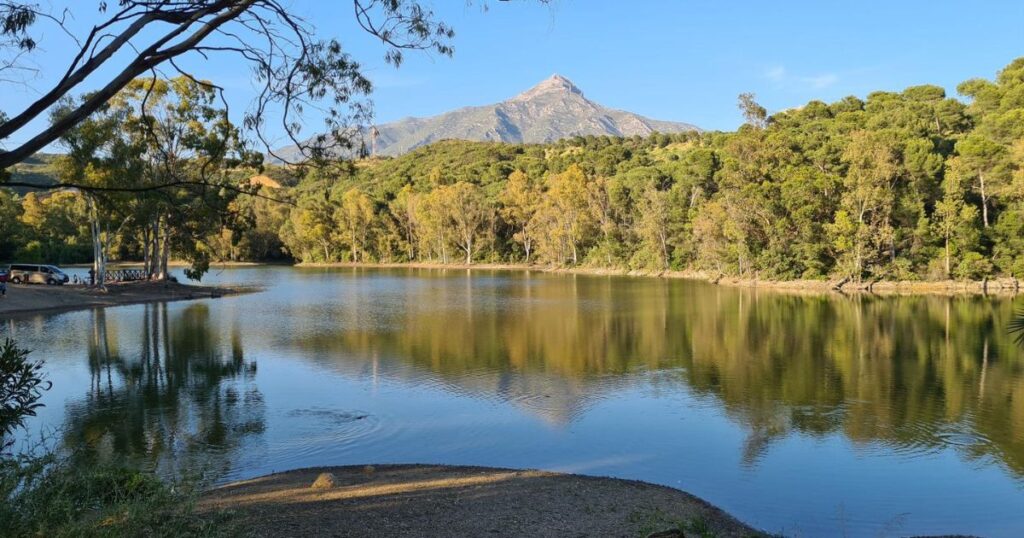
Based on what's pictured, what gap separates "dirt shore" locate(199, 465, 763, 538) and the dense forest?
434cm

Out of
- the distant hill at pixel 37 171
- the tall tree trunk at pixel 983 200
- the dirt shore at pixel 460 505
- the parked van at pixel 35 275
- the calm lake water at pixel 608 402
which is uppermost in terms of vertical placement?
the distant hill at pixel 37 171

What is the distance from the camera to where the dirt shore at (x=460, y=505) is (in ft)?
26.0

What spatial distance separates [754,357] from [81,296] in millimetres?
34601

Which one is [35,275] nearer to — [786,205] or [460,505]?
[460,505]

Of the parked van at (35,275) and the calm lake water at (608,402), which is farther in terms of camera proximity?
the parked van at (35,275)

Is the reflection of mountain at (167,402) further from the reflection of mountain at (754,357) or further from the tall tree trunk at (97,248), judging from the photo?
the tall tree trunk at (97,248)

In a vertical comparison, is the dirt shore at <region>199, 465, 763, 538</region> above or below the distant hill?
below

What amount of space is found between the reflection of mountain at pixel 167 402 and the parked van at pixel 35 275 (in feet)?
65.7

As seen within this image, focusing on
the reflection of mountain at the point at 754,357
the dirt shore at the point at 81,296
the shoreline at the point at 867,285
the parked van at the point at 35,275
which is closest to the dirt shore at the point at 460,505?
the reflection of mountain at the point at 754,357

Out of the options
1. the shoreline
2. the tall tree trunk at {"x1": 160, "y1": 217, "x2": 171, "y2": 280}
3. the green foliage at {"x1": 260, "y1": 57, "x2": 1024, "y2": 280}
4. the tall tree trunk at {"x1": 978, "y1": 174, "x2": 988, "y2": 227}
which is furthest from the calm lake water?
the tall tree trunk at {"x1": 978, "y1": 174, "x2": 988, "y2": 227}

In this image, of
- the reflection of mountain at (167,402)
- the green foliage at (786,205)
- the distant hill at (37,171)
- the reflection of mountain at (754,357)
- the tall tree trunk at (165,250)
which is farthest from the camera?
the green foliage at (786,205)

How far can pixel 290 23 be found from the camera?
7.91m

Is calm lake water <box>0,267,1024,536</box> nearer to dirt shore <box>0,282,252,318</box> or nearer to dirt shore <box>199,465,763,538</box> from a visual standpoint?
Result: dirt shore <box>199,465,763,538</box>

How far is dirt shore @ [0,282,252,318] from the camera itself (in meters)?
33.4
